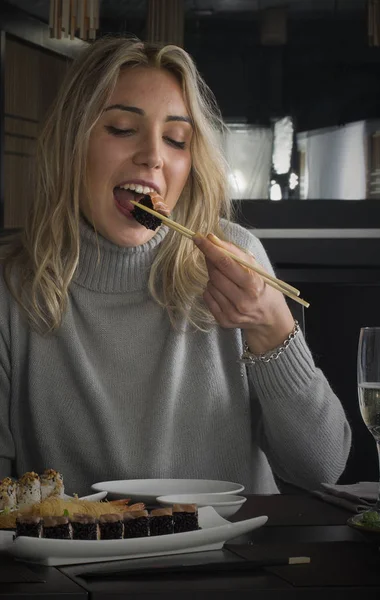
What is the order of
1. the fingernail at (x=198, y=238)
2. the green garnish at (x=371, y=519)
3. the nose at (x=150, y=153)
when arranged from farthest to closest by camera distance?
the nose at (x=150, y=153) → the fingernail at (x=198, y=238) → the green garnish at (x=371, y=519)

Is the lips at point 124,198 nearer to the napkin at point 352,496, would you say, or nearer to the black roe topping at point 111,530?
the napkin at point 352,496

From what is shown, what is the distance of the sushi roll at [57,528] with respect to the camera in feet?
3.43

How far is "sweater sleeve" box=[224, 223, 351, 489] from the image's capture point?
5.27ft

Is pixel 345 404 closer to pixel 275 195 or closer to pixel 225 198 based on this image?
pixel 225 198

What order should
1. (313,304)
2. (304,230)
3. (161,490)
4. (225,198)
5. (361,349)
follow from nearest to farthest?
(361,349) → (161,490) → (225,198) → (313,304) → (304,230)

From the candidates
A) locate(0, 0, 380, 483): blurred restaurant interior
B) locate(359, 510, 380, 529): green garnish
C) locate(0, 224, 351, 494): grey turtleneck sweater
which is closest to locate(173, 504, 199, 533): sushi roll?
locate(359, 510, 380, 529): green garnish

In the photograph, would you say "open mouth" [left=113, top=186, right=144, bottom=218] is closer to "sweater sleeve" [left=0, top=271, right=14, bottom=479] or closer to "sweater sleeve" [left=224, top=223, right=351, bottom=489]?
"sweater sleeve" [left=0, top=271, right=14, bottom=479]

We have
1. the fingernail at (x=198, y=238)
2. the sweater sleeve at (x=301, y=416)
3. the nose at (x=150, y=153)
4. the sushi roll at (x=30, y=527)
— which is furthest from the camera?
the nose at (x=150, y=153)

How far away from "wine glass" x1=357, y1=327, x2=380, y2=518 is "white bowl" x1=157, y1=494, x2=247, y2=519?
17cm

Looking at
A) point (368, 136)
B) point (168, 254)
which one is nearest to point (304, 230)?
point (368, 136)

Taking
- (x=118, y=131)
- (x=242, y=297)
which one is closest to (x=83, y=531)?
(x=242, y=297)

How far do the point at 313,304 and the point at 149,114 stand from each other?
42.0 inches

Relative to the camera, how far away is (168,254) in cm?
194

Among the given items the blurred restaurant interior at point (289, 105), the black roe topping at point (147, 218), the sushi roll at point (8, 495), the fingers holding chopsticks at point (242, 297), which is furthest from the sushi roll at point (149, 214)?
the blurred restaurant interior at point (289, 105)
